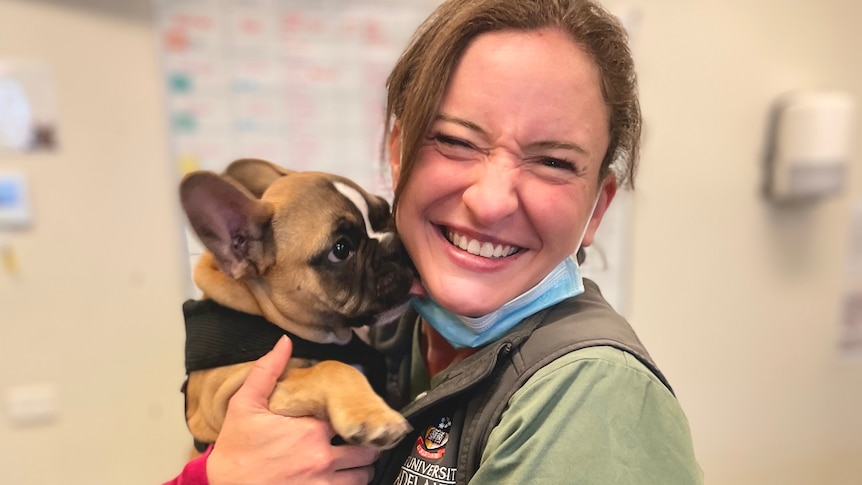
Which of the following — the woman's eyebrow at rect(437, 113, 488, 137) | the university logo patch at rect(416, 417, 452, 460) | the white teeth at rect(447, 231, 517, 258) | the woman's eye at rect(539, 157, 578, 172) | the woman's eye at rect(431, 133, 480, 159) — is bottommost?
the university logo patch at rect(416, 417, 452, 460)

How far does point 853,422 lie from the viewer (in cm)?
274

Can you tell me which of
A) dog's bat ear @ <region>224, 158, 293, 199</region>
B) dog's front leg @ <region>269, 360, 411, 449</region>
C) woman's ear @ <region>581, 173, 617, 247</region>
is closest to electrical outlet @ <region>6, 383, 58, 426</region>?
dog's bat ear @ <region>224, 158, 293, 199</region>

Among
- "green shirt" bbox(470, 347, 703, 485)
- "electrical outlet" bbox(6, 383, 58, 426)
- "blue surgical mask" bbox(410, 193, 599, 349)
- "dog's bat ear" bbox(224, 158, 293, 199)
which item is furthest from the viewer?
"electrical outlet" bbox(6, 383, 58, 426)

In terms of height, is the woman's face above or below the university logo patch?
above

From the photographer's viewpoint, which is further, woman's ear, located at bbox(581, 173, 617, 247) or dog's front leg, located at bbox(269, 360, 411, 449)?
woman's ear, located at bbox(581, 173, 617, 247)

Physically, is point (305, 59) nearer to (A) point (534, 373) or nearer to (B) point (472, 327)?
(B) point (472, 327)

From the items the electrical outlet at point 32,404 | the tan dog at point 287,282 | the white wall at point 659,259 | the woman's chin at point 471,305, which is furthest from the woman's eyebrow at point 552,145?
the electrical outlet at point 32,404

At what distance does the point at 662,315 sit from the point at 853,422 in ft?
4.15

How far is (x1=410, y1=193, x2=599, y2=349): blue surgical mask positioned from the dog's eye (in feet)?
0.86

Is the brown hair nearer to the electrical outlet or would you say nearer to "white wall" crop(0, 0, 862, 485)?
"white wall" crop(0, 0, 862, 485)

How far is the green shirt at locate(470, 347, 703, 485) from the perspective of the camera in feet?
2.35

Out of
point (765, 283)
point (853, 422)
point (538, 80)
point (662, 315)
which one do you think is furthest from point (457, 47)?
point (853, 422)

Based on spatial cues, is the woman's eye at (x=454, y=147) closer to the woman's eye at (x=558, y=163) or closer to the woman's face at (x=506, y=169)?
the woman's face at (x=506, y=169)

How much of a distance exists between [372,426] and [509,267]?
0.33 m
